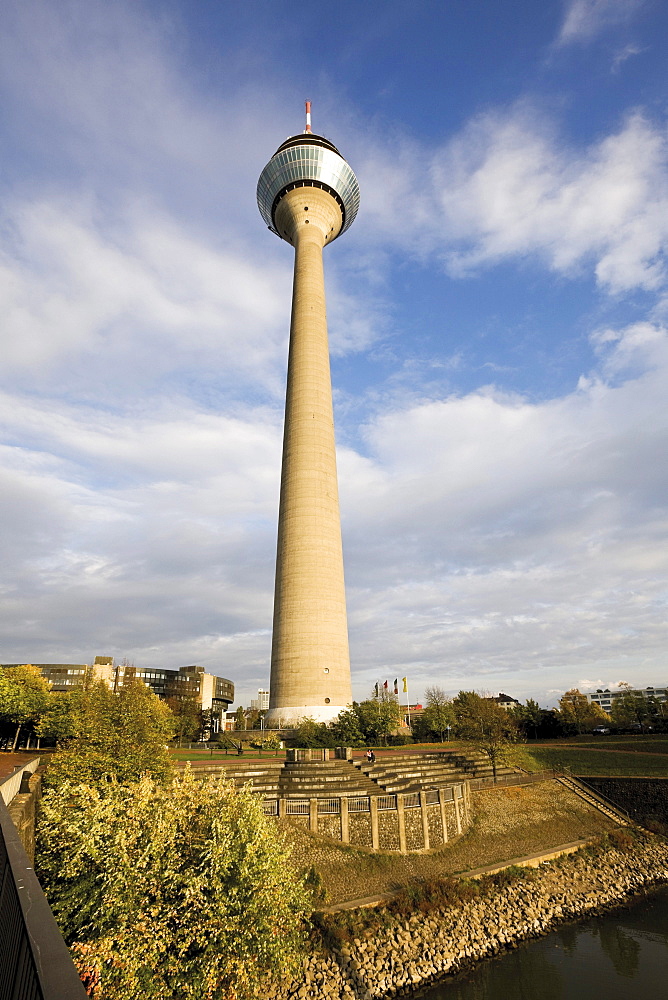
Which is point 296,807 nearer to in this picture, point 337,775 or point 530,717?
point 337,775

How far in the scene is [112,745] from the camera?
99.3 feet

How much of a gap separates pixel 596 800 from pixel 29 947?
52.4 m

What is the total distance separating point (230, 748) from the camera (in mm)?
55719

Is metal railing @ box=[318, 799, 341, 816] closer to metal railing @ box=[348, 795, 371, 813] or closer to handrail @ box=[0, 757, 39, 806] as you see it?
metal railing @ box=[348, 795, 371, 813]

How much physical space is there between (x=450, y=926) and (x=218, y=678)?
142 metres

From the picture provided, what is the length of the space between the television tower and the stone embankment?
2818 centimetres

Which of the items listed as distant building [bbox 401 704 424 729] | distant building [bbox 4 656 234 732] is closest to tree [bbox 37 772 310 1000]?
distant building [bbox 401 704 424 729]

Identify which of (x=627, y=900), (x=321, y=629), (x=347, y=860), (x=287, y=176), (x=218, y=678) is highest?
(x=287, y=176)

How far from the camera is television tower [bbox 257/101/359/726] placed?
5888 centimetres

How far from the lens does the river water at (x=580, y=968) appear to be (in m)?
23.7

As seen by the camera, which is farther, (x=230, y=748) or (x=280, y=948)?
(x=230, y=748)

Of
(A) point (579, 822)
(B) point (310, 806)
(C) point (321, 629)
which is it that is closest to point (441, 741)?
(C) point (321, 629)

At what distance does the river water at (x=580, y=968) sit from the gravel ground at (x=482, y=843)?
17.1ft

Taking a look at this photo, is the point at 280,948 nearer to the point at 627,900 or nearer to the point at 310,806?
the point at 310,806
